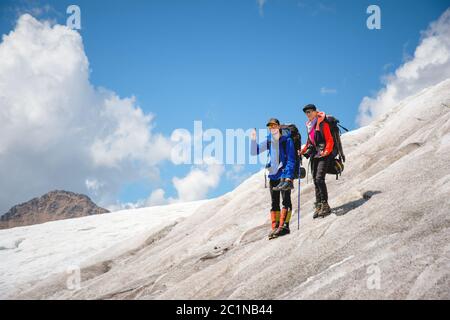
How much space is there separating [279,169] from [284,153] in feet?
1.75

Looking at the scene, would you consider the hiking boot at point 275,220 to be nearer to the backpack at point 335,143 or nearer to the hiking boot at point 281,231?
the hiking boot at point 281,231

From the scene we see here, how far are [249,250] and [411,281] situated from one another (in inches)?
222

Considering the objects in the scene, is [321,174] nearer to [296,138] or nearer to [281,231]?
[296,138]

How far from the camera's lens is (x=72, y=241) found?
31.3m

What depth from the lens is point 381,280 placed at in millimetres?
7188

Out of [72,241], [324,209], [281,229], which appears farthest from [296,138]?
[72,241]

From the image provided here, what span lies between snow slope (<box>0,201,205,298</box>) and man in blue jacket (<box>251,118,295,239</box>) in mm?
12057

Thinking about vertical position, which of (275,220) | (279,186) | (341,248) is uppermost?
(279,186)

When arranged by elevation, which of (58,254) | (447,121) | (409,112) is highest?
(409,112)

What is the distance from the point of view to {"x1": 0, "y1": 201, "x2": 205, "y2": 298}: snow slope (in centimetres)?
2262
